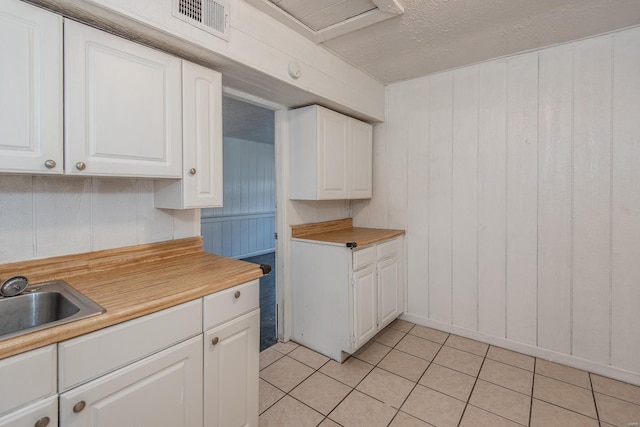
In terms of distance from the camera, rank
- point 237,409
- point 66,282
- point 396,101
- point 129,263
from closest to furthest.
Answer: point 66,282 < point 237,409 < point 129,263 < point 396,101

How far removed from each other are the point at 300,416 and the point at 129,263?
126cm

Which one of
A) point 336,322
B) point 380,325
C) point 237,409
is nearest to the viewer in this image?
point 237,409

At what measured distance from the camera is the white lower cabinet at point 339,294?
2176mm

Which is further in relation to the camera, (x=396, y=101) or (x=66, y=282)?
(x=396, y=101)

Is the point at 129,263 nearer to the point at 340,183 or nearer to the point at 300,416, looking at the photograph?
the point at 300,416

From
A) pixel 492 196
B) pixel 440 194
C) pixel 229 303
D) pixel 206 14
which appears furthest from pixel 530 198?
pixel 206 14

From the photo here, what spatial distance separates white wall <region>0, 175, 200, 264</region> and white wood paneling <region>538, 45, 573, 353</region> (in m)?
2.59

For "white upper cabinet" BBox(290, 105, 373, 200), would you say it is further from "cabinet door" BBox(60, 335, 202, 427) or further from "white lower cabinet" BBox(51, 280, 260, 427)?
"cabinet door" BBox(60, 335, 202, 427)

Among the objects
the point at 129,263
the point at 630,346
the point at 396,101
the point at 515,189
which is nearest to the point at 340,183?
the point at 396,101

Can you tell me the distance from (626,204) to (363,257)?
5.82 feet

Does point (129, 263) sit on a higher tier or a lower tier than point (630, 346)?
higher

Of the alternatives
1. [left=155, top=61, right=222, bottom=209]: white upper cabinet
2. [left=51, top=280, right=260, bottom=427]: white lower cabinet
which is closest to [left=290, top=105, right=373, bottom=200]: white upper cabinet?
[left=155, top=61, right=222, bottom=209]: white upper cabinet

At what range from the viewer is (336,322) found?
7.34 ft

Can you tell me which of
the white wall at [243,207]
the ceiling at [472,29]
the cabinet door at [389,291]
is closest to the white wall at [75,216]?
the ceiling at [472,29]
